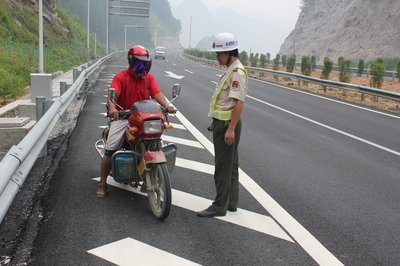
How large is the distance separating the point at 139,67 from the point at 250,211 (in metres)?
2.14

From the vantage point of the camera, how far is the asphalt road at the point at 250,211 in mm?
4223

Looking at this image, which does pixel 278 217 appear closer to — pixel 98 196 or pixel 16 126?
pixel 98 196

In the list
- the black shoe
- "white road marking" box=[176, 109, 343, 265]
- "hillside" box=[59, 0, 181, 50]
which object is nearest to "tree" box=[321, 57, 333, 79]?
"white road marking" box=[176, 109, 343, 265]

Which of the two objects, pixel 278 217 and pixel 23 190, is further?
pixel 23 190

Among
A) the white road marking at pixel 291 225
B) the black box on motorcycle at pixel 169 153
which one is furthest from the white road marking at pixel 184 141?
the black box on motorcycle at pixel 169 153

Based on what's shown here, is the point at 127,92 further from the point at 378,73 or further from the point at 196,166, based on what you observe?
the point at 378,73

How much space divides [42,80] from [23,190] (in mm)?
4836

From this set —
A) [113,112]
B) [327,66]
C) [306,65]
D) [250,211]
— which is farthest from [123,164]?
[306,65]

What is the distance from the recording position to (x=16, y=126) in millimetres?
7430

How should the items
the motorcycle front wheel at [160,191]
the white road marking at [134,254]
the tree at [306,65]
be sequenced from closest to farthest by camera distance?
the white road marking at [134,254], the motorcycle front wheel at [160,191], the tree at [306,65]

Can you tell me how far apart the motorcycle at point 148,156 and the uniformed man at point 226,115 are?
1.77 feet

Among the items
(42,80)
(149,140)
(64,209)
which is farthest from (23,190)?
(42,80)

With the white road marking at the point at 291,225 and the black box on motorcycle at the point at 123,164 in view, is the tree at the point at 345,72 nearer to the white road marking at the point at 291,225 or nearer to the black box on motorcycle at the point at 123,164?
the white road marking at the point at 291,225

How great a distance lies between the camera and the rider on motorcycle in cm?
544
